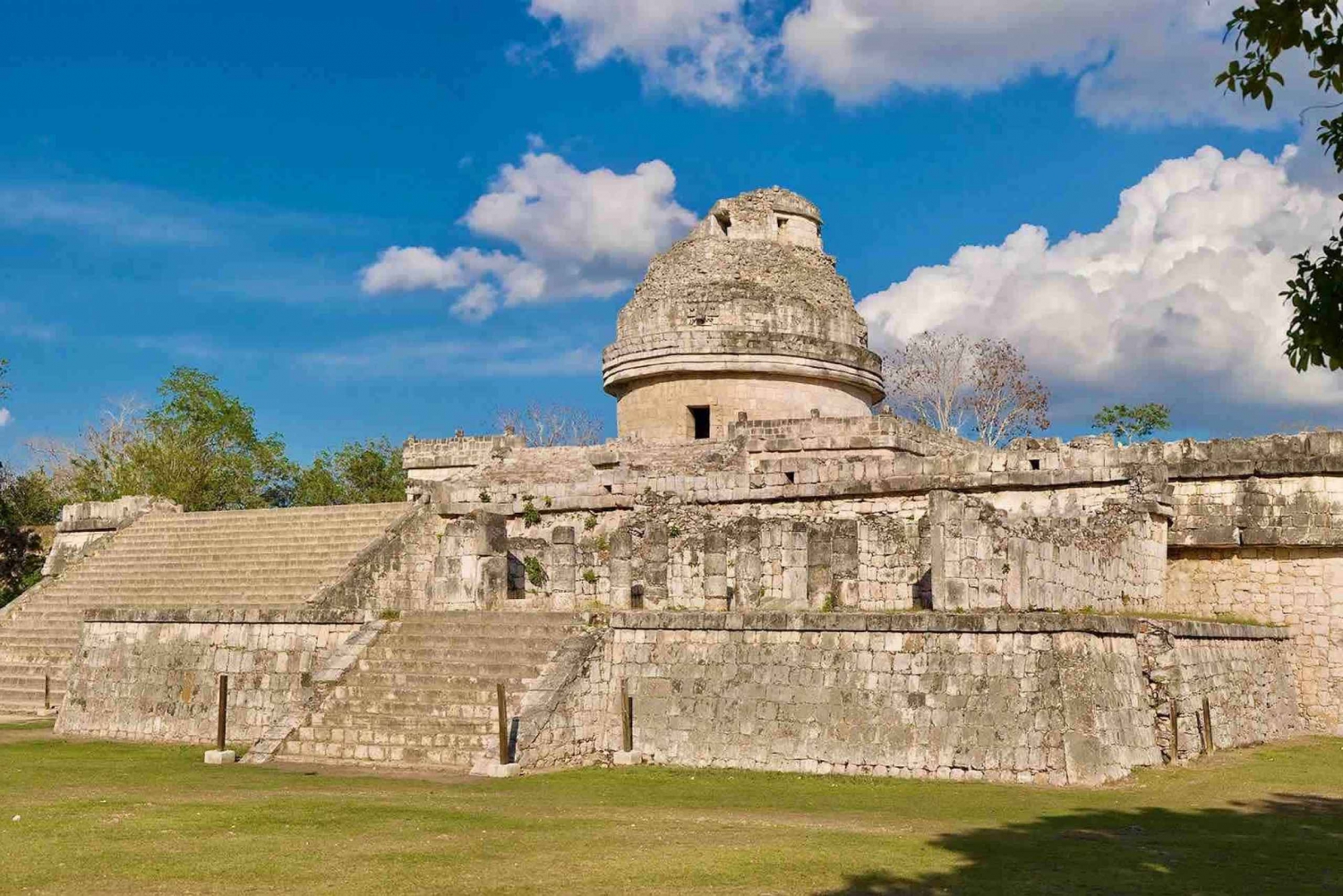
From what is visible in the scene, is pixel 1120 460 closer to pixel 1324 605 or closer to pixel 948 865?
pixel 1324 605

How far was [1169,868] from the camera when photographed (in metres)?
9.63

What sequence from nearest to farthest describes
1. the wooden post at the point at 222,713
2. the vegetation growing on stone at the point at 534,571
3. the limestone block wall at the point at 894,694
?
the limestone block wall at the point at 894,694
the wooden post at the point at 222,713
the vegetation growing on stone at the point at 534,571

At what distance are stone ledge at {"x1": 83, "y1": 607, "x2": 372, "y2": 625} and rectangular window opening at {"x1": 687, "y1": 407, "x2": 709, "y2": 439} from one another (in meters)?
9.84

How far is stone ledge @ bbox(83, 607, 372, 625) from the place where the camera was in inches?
756

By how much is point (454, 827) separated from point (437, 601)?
27.8 feet

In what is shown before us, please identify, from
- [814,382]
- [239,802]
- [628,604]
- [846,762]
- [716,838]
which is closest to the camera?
[716,838]

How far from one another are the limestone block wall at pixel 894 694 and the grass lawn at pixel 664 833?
42cm

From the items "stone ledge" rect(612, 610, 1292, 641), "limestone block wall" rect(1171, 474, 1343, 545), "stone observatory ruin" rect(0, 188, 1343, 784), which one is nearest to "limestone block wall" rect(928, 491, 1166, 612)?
"stone observatory ruin" rect(0, 188, 1343, 784)

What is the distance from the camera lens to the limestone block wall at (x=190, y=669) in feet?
63.2

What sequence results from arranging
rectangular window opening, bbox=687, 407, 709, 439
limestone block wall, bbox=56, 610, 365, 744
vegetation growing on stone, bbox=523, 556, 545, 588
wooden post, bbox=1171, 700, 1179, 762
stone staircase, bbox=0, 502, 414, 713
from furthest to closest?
rectangular window opening, bbox=687, 407, 709, 439
stone staircase, bbox=0, 502, 414, 713
vegetation growing on stone, bbox=523, 556, 545, 588
limestone block wall, bbox=56, 610, 365, 744
wooden post, bbox=1171, 700, 1179, 762

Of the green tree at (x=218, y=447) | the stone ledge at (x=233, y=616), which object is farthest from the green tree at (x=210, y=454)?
the stone ledge at (x=233, y=616)

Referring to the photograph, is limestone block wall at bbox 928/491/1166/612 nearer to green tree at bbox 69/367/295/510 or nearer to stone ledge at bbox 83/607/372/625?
stone ledge at bbox 83/607/372/625

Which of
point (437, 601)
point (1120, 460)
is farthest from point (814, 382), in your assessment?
point (437, 601)

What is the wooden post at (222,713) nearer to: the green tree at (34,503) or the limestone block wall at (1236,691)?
the limestone block wall at (1236,691)
